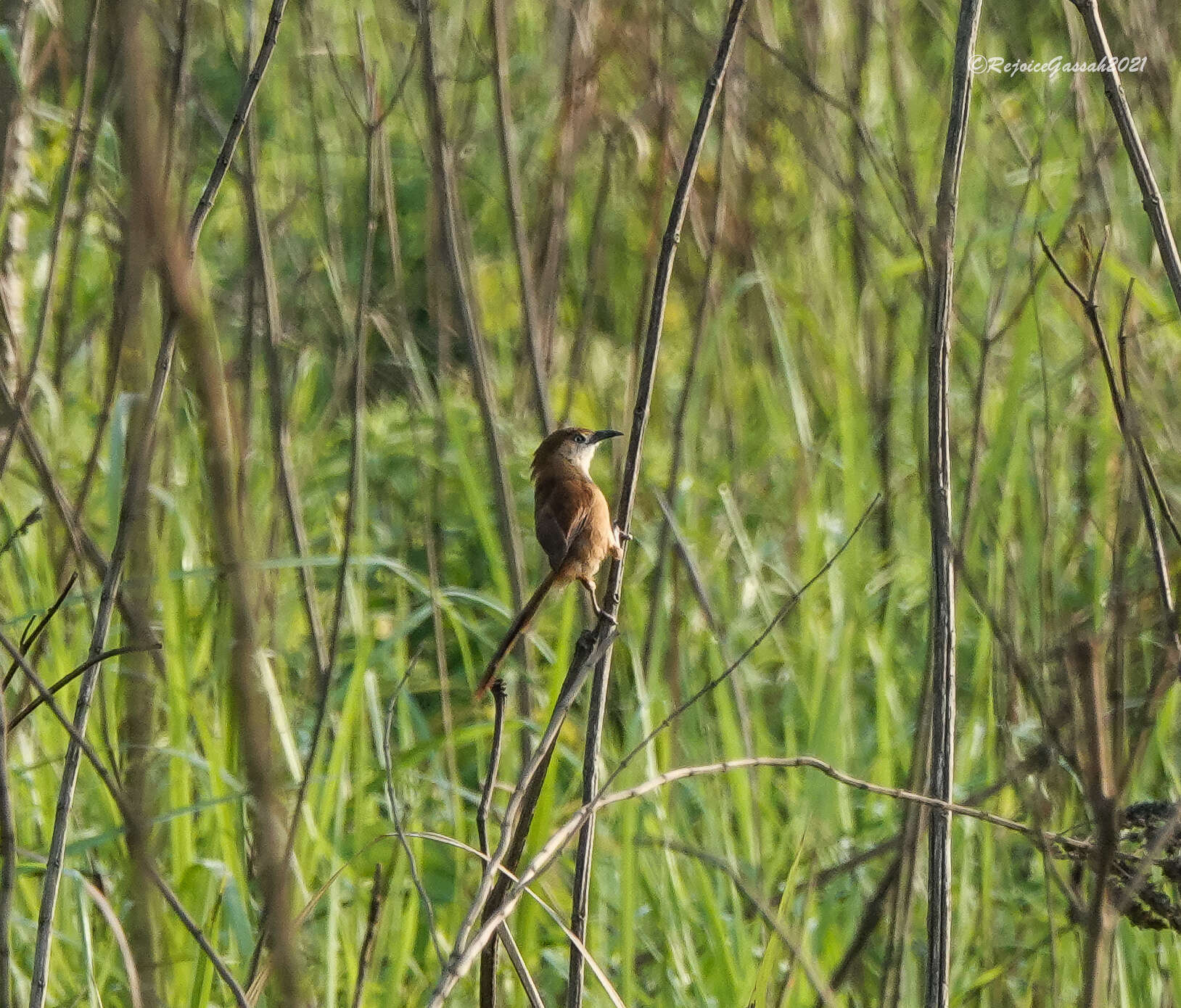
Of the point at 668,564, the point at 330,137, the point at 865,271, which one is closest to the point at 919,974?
the point at 668,564

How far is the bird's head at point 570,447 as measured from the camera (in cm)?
286

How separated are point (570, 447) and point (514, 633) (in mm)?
→ 1090

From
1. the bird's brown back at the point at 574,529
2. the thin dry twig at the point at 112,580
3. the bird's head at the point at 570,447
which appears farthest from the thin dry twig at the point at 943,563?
the bird's head at the point at 570,447

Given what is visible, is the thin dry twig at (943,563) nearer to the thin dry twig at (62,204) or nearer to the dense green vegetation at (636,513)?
the dense green vegetation at (636,513)

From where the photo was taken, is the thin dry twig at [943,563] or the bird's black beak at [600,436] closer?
the thin dry twig at [943,563]

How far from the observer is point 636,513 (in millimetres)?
4207

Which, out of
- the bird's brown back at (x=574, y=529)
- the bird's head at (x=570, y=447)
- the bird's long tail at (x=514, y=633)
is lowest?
the bird's long tail at (x=514, y=633)

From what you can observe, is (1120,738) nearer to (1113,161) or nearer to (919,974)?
(919,974)

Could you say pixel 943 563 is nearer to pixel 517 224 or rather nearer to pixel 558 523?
pixel 558 523

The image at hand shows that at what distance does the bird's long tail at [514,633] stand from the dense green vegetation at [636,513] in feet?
0.54

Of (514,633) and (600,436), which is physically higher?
(600,436)

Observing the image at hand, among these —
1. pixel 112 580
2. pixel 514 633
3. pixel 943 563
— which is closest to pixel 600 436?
pixel 514 633

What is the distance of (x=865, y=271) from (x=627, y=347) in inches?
48.1

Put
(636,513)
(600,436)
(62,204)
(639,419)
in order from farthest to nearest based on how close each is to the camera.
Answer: (636,513) < (600,436) < (62,204) < (639,419)
